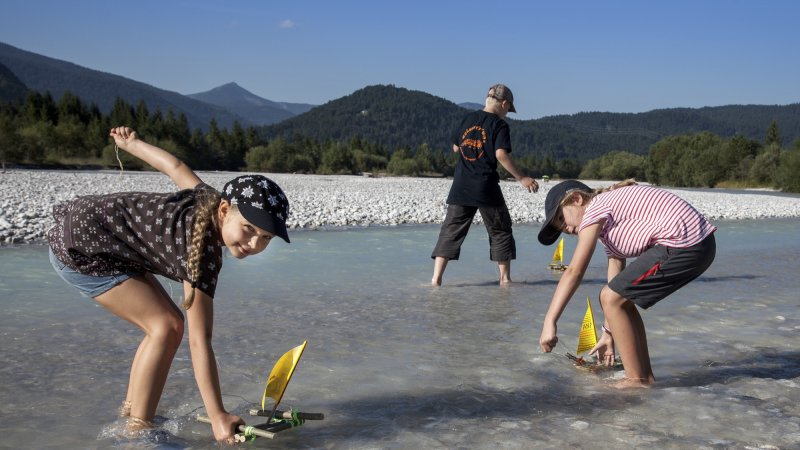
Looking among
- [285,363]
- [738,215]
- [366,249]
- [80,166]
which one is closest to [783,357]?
[285,363]

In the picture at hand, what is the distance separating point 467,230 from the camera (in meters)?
6.48

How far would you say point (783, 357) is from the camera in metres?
4.28

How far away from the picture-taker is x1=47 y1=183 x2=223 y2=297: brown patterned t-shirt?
8.43ft

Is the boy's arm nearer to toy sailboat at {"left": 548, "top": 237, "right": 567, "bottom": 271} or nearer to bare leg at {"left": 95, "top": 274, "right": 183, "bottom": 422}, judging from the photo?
toy sailboat at {"left": 548, "top": 237, "right": 567, "bottom": 271}

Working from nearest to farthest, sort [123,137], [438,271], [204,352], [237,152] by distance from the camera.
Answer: [204,352]
[123,137]
[438,271]
[237,152]

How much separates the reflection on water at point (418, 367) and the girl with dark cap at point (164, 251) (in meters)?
0.38

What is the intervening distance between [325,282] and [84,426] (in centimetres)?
376

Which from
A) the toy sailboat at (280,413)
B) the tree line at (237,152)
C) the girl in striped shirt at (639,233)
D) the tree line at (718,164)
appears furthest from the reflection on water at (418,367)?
the tree line at (718,164)

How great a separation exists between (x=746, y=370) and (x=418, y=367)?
1.85m

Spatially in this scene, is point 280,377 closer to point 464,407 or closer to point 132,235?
point 132,235

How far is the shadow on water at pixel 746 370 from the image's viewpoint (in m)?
3.79

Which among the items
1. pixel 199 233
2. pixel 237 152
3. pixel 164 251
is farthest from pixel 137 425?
pixel 237 152

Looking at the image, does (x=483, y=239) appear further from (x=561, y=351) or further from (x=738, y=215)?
(x=738, y=215)

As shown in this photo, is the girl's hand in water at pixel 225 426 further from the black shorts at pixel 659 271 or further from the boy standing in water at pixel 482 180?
the boy standing in water at pixel 482 180
